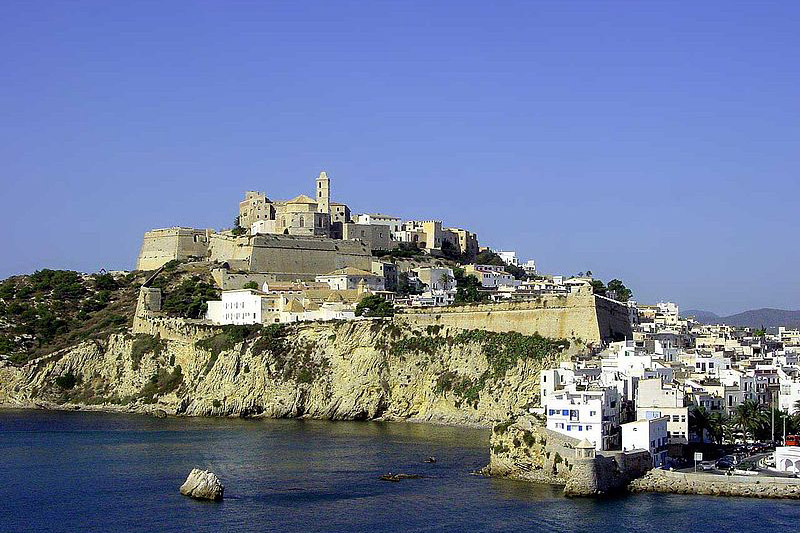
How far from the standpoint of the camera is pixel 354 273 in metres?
75.9

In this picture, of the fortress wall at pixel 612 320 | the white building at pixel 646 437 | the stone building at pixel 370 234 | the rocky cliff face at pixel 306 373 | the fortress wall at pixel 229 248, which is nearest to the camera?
the white building at pixel 646 437

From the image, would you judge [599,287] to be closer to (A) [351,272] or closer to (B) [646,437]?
(A) [351,272]

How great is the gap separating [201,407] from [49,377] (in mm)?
13453

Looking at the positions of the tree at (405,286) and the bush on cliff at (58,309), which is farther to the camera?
the tree at (405,286)

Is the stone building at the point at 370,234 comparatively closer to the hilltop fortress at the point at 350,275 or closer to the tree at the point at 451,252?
the hilltop fortress at the point at 350,275

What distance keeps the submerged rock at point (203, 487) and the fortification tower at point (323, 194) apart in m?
52.9

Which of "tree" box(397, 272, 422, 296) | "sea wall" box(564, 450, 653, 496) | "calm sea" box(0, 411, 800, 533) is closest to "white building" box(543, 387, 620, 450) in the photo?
"sea wall" box(564, 450, 653, 496)

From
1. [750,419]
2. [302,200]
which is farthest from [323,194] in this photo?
[750,419]

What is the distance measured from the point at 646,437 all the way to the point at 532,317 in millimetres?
22939

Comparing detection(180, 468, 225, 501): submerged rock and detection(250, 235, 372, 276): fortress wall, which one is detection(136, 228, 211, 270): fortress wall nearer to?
detection(250, 235, 372, 276): fortress wall

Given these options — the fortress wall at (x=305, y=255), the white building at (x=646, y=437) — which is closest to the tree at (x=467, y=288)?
the fortress wall at (x=305, y=255)

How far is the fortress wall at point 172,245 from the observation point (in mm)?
87312

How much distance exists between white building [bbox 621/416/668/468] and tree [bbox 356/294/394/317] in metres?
29.1

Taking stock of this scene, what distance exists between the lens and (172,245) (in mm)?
87750
